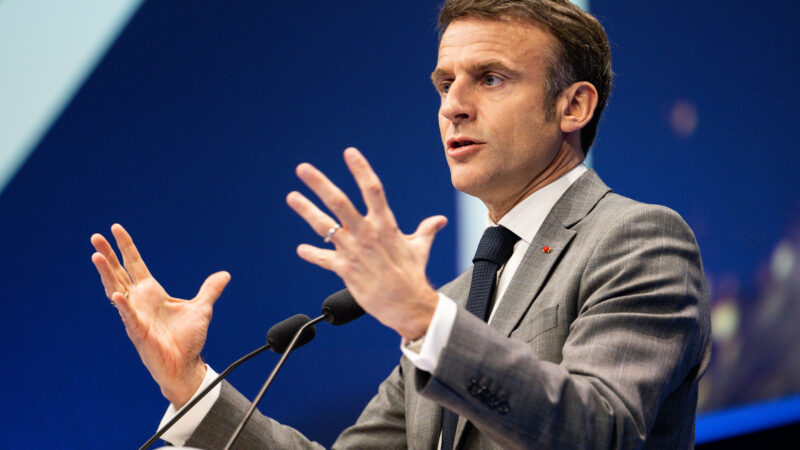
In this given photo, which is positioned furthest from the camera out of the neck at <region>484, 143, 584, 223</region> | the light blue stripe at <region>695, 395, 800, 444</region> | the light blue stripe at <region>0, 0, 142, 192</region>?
the light blue stripe at <region>695, 395, 800, 444</region>

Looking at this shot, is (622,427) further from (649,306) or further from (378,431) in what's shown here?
(378,431)

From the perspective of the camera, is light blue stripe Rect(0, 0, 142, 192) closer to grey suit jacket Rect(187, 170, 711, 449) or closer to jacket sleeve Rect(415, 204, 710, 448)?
grey suit jacket Rect(187, 170, 711, 449)

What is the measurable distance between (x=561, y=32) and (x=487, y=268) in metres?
0.59

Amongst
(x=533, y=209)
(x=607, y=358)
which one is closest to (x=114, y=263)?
Result: (x=533, y=209)

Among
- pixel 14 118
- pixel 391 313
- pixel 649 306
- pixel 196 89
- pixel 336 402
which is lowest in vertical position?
pixel 336 402

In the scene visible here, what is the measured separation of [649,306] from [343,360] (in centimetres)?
131

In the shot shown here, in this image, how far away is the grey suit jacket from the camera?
117 cm

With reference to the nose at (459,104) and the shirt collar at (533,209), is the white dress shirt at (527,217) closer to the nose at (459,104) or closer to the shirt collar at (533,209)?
the shirt collar at (533,209)

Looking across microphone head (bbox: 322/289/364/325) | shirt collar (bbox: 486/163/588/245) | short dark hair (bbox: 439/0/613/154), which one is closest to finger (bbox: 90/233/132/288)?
microphone head (bbox: 322/289/364/325)

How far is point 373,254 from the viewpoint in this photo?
1.12m

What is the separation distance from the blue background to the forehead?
743mm

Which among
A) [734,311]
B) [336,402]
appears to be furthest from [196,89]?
[734,311]

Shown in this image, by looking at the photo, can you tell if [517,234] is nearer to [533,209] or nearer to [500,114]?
[533,209]

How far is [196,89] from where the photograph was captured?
92.4 inches
